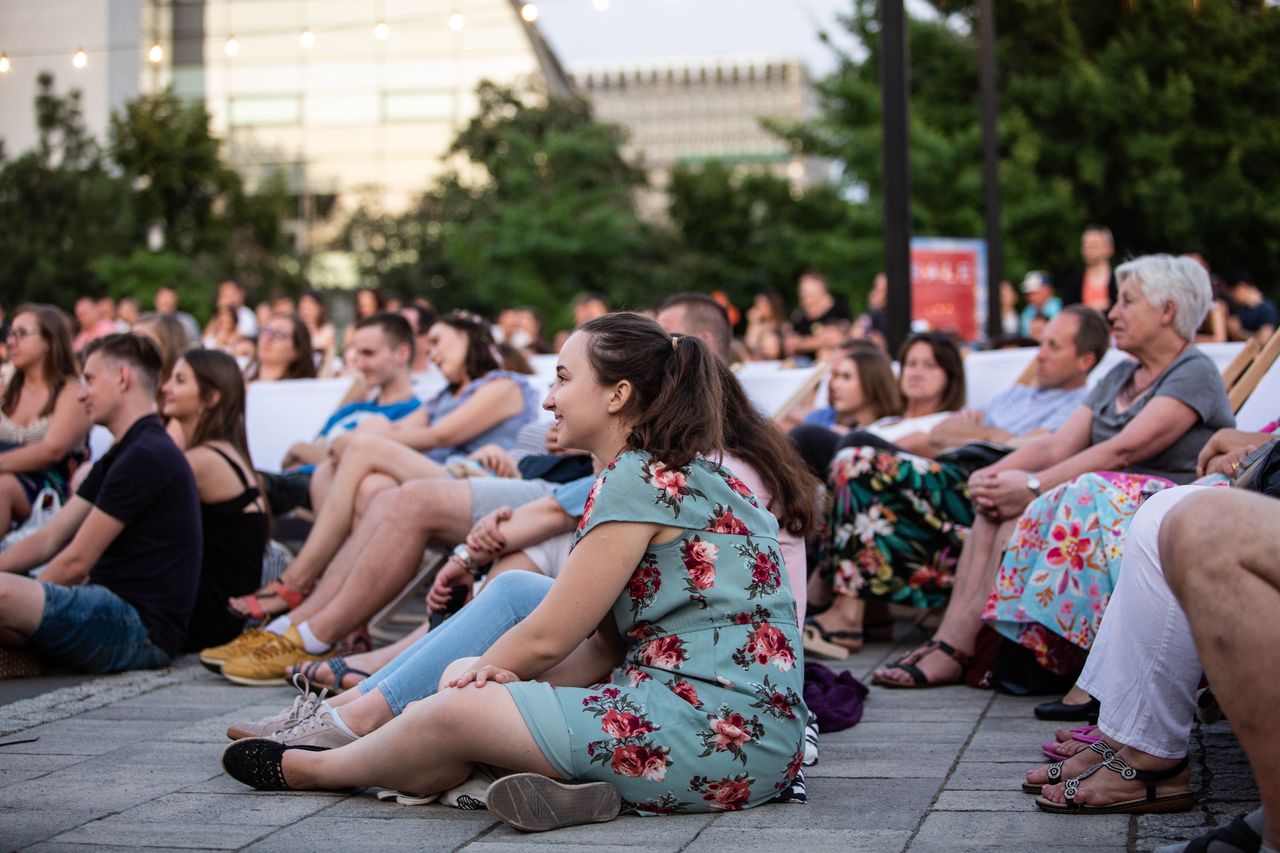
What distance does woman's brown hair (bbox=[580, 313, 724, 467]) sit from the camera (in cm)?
321

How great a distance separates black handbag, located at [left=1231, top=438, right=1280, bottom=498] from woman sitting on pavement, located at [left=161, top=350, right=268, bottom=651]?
12.7ft

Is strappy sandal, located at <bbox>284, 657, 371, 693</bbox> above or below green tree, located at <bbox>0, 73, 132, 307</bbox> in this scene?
below

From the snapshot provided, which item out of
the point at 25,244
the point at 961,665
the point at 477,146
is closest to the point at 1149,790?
the point at 961,665

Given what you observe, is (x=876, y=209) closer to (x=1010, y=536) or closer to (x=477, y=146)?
(x=477, y=146)

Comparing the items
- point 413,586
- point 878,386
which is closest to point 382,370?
point 413,586

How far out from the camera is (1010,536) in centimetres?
492

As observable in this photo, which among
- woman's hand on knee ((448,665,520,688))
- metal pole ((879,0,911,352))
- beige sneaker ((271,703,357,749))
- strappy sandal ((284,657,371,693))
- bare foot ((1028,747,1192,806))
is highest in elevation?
metal pole ((879,0,911,352))

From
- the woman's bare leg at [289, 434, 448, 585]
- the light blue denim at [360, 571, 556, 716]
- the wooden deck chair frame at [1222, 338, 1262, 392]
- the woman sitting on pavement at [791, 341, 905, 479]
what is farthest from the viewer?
the woman sitting on pavement at [791, 341, 905, 479]

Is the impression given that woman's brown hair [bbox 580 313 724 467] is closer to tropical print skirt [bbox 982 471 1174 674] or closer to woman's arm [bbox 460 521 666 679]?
woman's arm [bbox 460 521 666 679]

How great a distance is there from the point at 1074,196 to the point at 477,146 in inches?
599

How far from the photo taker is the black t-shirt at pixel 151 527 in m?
5.32

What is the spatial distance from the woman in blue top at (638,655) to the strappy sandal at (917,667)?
1.69 metres

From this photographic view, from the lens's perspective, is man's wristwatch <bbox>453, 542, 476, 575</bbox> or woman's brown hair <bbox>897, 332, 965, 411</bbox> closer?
man's wristwatch <bbox>453, 542, 476, 575</bbox>

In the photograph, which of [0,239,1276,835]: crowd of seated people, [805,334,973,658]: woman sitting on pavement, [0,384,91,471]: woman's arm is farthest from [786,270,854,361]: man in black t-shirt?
[0,384,91,471]: woman's arm
